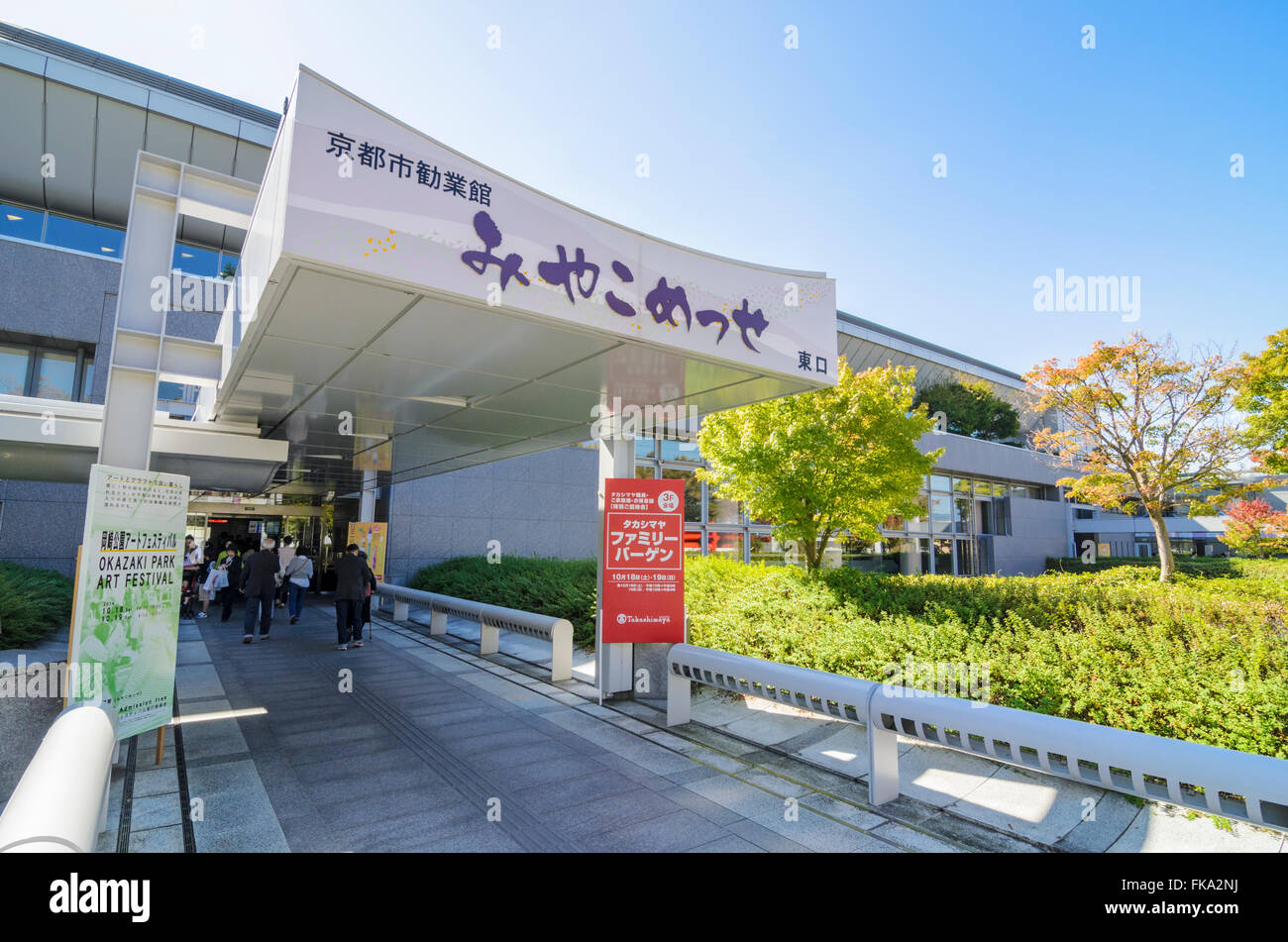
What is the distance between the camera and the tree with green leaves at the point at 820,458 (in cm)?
1188

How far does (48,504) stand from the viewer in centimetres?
1519

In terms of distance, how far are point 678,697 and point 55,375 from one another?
60.6 feet

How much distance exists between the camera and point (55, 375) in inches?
635

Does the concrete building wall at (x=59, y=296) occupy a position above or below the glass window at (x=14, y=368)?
above

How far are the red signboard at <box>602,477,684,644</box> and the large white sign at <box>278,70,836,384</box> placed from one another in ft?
7.09

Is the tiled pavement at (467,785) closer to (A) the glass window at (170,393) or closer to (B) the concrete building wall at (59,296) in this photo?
(A) the glass window at (170,393)

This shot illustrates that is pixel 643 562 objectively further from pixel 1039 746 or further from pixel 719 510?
pixel 719 510

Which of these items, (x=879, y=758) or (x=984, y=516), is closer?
(x=879, y=758)

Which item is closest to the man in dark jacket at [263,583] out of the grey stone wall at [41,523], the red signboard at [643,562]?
the grey stone wall at [41,523]

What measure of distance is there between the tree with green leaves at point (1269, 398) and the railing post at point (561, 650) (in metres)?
16.6

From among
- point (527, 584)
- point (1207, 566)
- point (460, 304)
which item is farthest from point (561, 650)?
point (1207, 566)
